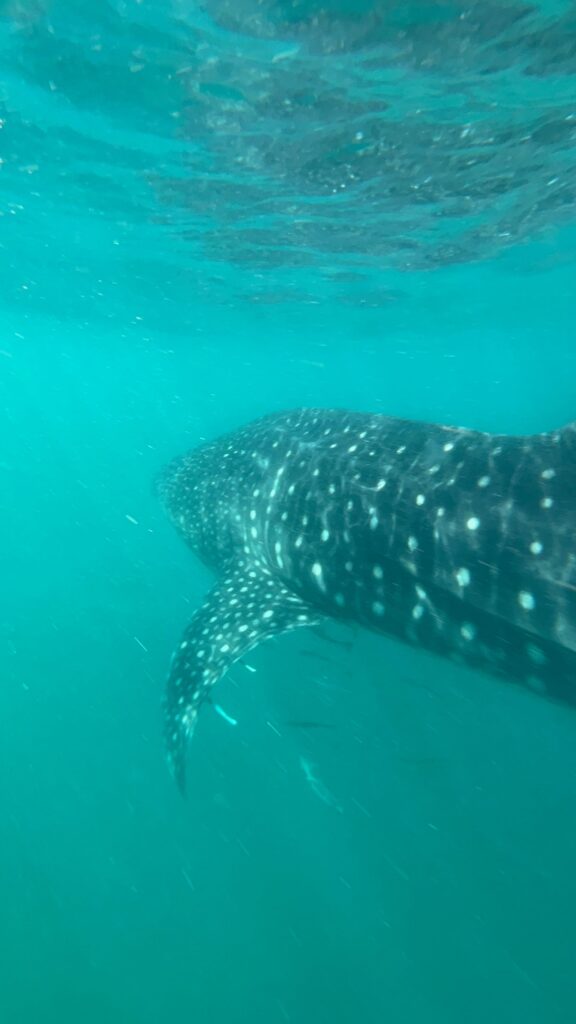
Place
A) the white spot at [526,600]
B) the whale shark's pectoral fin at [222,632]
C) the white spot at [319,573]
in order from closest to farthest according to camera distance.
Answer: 1. the white spot at [526,600]
2. the white spot at [319,573]
3. the whale shark's pectoral fin at [222,632]

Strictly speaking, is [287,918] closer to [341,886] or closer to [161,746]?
[341,886]

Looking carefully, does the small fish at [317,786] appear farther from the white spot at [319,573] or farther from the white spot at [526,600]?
the white spot at [526,600]

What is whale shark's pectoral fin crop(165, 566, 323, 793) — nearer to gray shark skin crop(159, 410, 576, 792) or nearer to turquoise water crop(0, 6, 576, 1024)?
gray shark skin crop(159, 410, 576, 792)

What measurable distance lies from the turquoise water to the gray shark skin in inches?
104

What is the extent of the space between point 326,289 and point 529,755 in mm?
20259

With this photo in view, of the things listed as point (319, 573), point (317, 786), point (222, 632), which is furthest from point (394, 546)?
point (317, 786)

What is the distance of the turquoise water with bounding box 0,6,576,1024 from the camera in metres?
7.86

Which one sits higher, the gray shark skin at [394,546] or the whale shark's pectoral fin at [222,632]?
the gray shark skin at [394,546]

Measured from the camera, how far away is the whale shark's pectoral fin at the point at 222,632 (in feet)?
22.8

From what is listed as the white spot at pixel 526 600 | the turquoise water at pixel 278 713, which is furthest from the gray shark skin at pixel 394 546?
the turquoise water at pixel 278 713

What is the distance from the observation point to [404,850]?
903 centimetres

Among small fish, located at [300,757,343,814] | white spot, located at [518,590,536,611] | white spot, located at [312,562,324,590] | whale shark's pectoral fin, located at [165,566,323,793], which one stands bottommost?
small fish, located at [300,757,343,814]

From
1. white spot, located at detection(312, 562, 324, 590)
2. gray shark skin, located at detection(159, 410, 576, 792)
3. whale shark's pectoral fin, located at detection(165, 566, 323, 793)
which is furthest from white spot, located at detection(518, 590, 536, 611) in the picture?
whale shark's pectoral fin, located at detection(165, 566, 323, 793)

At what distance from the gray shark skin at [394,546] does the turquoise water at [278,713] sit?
2.64 meters
